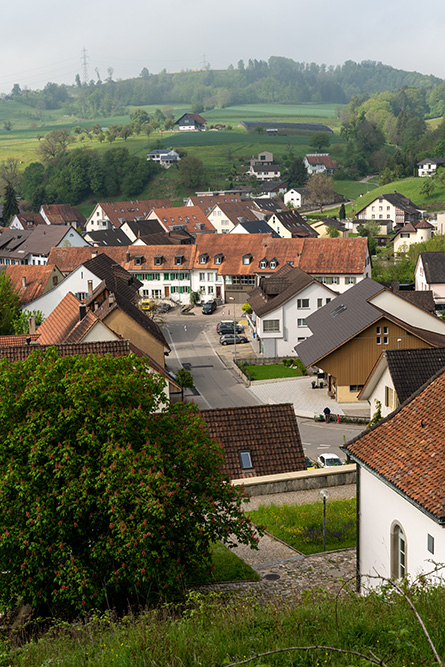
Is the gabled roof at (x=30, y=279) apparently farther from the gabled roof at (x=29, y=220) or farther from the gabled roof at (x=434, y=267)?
the gabled roof at (x=29, y=220)

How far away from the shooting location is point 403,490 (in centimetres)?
1495

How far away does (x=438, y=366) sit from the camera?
1083 inches

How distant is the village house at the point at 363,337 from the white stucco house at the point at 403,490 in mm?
26940

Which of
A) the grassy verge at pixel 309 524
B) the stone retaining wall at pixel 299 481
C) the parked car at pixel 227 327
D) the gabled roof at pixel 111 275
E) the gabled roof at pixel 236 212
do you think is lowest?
the grassy verge at pixel 309 524

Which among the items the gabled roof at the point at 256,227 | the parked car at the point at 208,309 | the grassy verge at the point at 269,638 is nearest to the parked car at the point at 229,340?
the parked car at the point at 208,309

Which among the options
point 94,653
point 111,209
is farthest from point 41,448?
point 111,209

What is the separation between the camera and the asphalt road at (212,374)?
39.5 meters

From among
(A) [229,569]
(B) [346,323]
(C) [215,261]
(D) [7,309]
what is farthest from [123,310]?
(C) [215,261]

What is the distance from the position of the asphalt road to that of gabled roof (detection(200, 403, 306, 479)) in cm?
966

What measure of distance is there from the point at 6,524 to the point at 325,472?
1281cm

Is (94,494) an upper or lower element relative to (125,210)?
lower

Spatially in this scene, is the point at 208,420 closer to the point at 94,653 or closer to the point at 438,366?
the point at 438,366

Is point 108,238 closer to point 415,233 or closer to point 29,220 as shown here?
point 29,220

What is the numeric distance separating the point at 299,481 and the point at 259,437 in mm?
2174
